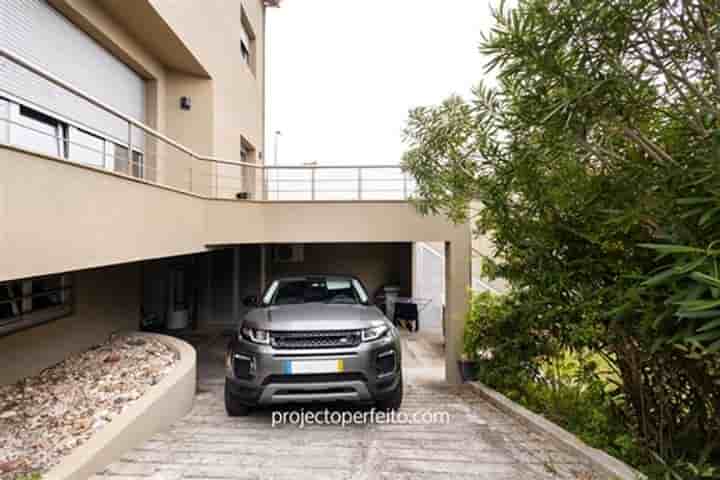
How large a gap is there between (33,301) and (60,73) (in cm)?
276

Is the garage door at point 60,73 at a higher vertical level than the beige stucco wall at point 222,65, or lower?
lower

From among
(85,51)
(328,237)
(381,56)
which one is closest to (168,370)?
(328,237)

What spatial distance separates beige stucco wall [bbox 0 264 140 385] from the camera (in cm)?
407

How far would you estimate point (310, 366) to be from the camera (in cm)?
343

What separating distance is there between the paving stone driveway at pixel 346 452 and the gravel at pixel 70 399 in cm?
51

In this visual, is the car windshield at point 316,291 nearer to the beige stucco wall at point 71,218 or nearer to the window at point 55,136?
the beige stucco wall at point 71,218

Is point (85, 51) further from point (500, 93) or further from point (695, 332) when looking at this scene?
point (695, 332)

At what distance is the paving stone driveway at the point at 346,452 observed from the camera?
2613mm

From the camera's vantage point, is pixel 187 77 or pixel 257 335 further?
pixel 187 77

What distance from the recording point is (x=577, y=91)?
2.00 meters

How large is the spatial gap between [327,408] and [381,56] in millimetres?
9274

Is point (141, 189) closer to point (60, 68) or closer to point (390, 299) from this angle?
point (60, 68)

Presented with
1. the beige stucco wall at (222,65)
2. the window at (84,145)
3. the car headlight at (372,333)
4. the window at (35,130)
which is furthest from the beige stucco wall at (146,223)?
the car headlight at (372,333)

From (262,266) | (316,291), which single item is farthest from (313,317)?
(262,266)
